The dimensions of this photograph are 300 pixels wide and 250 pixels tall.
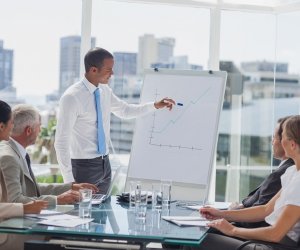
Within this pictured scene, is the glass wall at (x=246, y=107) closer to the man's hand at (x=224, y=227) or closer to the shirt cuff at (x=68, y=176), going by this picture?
the shirt cuff at (x=68, y=176)

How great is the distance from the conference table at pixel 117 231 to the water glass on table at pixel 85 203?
0.05 metres

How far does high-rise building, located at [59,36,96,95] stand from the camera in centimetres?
571

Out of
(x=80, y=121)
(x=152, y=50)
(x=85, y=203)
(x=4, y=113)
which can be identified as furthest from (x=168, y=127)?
(x=4, y=113)

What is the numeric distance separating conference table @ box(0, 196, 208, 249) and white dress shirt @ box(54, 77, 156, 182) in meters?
1.20

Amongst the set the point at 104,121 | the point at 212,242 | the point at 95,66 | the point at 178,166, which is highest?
the point at 95,66

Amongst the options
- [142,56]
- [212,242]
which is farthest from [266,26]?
[212,242]

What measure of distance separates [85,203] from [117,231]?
0.39 metres

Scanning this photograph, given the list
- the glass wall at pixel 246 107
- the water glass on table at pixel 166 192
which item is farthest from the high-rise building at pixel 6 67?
the water glass on table at pixel 166 192

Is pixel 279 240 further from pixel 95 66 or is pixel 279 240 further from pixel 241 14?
pixel 241 14

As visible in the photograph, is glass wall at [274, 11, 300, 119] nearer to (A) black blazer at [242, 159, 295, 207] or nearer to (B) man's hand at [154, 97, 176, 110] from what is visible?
(B) man's hand at [154, 97, 176, 110]

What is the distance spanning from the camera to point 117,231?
2.63 metres

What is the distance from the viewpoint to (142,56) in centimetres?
589

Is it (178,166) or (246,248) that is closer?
(246,248)

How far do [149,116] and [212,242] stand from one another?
1.72 meters
